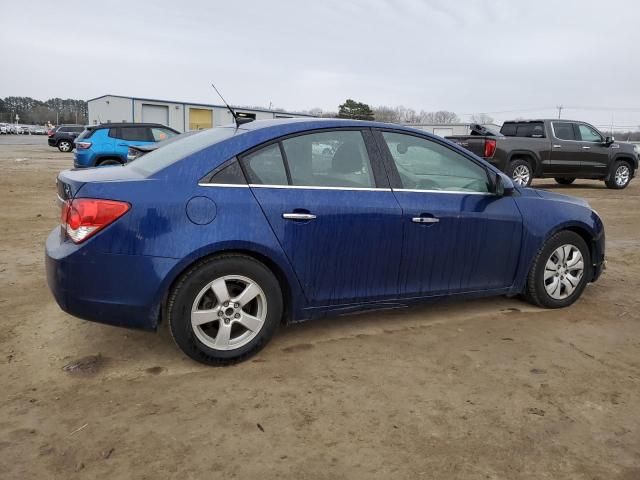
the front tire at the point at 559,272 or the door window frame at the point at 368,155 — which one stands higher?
the door window frame at the point at 368,155

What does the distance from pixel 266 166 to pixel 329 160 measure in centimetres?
46

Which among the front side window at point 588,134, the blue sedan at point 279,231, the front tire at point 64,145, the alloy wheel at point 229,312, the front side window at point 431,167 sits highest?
the front side window at point 588,134

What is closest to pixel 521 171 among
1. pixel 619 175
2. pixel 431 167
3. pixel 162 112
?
pixel 619 175

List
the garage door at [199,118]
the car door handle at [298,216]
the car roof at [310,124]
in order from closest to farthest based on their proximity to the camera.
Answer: the car door handle at [298,216] < the car roof at [310,124] < the garage door at [199,118]

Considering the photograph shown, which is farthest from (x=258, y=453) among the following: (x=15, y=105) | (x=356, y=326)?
(x=15, y=105)

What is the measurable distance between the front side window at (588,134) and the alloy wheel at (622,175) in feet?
4.49

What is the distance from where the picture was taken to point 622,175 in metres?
15.4

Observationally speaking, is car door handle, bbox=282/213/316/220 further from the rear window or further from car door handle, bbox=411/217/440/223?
the rear window

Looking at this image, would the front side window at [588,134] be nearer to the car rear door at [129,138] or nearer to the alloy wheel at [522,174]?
the alloy wheel at [522,174]

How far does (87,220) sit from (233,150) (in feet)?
3.16

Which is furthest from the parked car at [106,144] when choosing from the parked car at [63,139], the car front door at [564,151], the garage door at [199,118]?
the garage door at [199,118]

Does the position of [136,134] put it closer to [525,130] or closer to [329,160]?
[525,130]

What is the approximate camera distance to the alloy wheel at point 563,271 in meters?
4.62

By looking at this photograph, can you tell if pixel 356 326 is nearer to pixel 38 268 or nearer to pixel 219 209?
pixel 219 209
